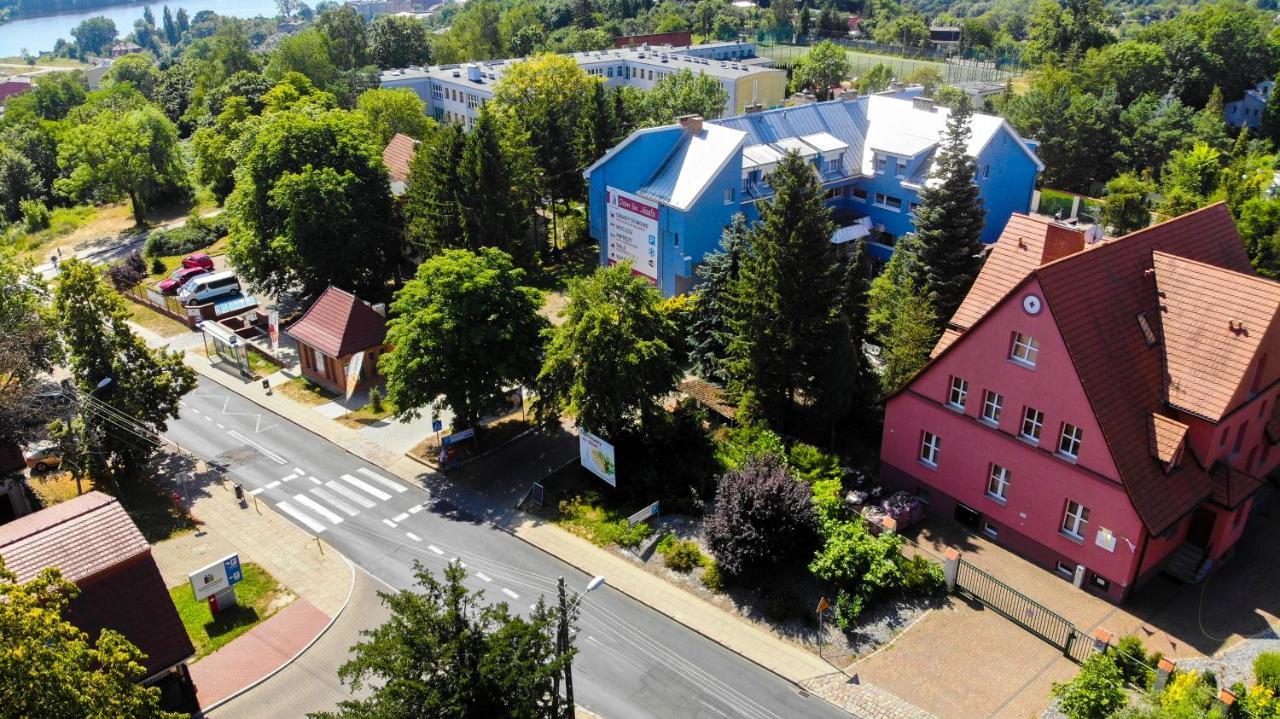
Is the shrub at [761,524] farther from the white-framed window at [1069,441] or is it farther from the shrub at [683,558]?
the white-framed window at [1069,441]

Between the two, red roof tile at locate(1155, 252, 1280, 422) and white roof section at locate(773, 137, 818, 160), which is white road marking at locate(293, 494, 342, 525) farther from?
white roof section at locate(773, 137, 818, 160)

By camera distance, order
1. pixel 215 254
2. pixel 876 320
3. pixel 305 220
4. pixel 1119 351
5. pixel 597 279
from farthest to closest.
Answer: pixel 215 254 → pixel 305 220 → pixel 876 320 → pixel 597 279 → pixel 1119 351

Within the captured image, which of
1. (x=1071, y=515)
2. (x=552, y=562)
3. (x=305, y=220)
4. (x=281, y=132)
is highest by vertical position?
(x=281, y=132)

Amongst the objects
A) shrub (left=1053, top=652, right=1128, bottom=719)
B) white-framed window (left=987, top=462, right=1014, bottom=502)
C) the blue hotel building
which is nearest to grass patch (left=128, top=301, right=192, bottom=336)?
the blue hotel building

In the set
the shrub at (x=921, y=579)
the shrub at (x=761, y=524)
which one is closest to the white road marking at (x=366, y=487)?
the shrub at (x=761, y=524)

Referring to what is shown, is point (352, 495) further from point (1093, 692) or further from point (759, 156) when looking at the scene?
point (759, 156)

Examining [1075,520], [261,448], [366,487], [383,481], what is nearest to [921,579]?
[1075,520]

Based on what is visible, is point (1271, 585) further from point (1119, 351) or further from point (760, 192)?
point (760, 192)

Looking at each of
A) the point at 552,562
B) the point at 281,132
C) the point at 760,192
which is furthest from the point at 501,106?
the point at 552,562
